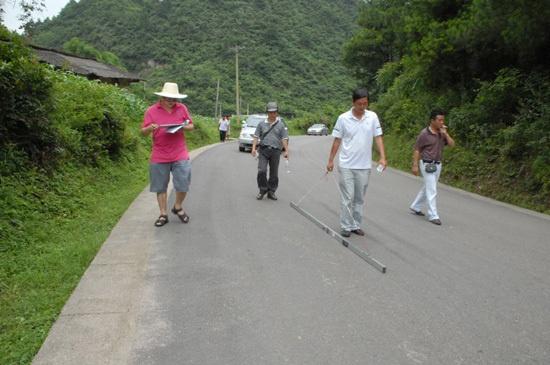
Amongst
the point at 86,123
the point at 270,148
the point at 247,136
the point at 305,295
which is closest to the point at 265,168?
the point at 270,148

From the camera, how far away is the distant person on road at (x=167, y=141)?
6762 millimetres

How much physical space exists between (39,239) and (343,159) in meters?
4.19

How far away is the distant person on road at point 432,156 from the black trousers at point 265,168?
111 inches

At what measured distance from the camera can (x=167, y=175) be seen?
23.2 feet

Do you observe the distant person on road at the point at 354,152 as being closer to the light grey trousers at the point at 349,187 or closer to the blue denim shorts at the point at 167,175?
the light grey trousers at the point at 349,187

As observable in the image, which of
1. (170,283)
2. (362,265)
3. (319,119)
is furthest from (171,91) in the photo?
(319,119)

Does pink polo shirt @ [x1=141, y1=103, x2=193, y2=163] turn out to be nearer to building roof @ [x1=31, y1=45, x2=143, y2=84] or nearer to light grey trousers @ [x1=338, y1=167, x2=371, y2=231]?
light grey trousers @ [x1=338, y1=167, x2=371, y2=231]

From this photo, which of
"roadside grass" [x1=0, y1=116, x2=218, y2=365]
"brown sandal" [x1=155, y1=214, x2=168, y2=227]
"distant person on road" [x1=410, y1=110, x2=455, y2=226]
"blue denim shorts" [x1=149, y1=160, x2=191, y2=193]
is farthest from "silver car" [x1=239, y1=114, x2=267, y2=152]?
"brown sandal" [x1=155, y1=214, x2=168, y2=227]

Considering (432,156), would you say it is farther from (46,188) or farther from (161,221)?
(46,188)

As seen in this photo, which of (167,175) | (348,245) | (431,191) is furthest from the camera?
(431,191)

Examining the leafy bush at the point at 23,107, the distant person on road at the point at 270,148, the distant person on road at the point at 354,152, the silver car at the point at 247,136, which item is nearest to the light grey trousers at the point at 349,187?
the distant person on road at the point at 354,152

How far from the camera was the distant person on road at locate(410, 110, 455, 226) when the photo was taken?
25.6 feet

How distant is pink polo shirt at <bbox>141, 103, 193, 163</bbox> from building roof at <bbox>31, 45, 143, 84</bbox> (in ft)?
55.5

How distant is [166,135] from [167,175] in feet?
2.01
